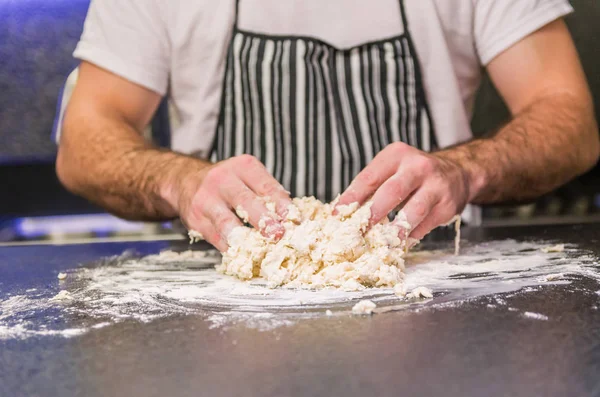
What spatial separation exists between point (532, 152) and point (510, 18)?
0.31 metres

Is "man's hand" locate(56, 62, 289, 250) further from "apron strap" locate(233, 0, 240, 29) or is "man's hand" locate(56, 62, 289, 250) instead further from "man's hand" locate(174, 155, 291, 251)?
"apron strap" locate(233, 0, 240, 29)

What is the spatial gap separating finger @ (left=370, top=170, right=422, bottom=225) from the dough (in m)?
0.01

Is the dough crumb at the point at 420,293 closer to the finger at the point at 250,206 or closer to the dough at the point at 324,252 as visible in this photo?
the dough at the point at 324,252

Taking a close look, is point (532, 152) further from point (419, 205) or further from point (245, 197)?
point (245, 197)

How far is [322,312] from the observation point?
0.66 metres

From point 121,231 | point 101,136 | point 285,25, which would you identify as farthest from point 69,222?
point 285,25

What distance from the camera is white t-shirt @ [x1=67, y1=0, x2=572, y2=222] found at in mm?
1338

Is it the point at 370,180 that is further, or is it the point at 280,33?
the point at 280,33

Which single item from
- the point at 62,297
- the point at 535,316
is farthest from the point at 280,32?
the point at 535,316

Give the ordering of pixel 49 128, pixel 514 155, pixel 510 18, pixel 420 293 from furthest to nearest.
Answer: pixel 49 128, pixel 510 18, pixel 514 155, pixel 420 293

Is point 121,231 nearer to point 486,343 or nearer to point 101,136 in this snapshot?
point 101,136

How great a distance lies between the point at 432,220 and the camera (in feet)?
3.11

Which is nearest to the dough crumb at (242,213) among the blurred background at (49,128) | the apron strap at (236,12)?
the apron strap at (236,12)

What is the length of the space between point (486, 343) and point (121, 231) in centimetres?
181
